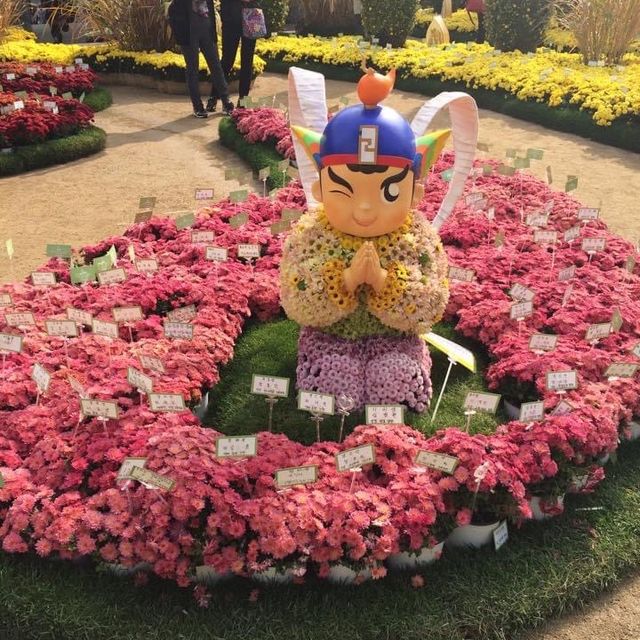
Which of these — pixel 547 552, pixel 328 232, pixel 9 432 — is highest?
pixel 328 232

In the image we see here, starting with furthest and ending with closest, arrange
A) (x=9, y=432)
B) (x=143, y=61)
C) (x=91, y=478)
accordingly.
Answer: (x=143, y=61) → (x=9, y=432) → (x=91, y=478)

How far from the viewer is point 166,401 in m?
3.27

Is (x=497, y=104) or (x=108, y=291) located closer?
(x=108, y=291)

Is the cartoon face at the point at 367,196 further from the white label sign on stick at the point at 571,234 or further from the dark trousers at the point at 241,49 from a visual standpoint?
the dark trousers at the point at 241,49

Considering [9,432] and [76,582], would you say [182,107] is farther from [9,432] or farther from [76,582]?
[76,582]

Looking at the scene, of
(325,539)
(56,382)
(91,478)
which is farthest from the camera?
(56,382)

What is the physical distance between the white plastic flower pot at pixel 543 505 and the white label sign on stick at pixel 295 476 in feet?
3.76

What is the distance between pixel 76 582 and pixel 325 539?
1092 mm

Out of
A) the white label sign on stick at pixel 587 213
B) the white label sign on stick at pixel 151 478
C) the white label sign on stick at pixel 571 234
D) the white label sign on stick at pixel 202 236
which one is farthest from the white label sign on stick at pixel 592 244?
the white label sign on stick at pixel 151 478

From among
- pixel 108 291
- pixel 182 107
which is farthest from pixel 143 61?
pixel 108 291

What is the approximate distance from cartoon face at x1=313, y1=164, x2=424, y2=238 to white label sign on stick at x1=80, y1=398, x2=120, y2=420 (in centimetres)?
141

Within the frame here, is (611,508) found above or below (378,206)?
below

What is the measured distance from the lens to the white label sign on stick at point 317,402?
3225 mm

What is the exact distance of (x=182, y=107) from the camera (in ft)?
38.1
